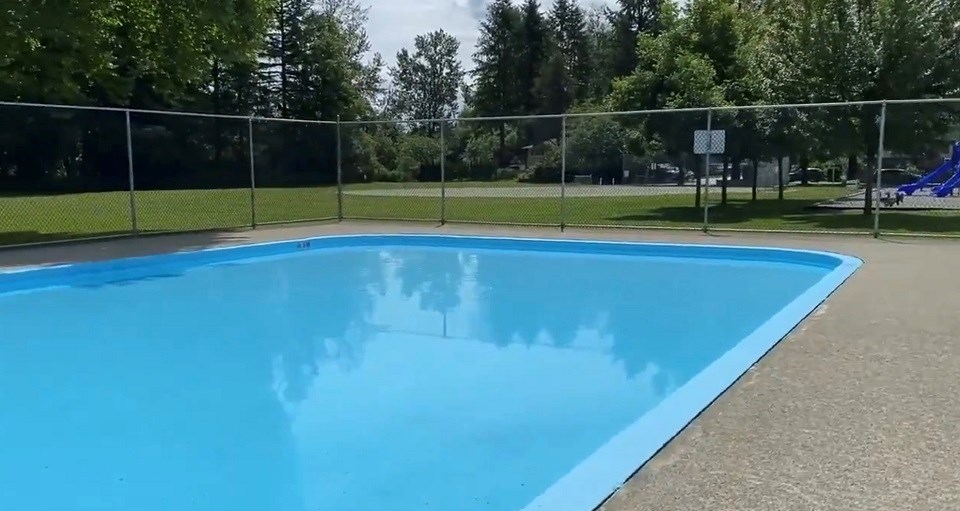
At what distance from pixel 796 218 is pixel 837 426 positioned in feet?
39.6

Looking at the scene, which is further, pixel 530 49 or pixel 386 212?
pixel 530 49

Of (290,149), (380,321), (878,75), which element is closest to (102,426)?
(380,321)

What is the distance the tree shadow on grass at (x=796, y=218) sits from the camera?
12234 millimetres

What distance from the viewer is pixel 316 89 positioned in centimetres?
3556

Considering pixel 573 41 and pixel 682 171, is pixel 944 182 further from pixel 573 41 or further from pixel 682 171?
pixel 573 41

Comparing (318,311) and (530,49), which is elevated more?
(530,49)

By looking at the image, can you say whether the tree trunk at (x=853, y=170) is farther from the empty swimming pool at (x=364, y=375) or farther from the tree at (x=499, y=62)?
the tree at (x=499, y=62)

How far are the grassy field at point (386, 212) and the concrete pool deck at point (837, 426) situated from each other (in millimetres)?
7004

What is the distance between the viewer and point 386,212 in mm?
15750

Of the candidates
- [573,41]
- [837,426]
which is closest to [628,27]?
[573,41]

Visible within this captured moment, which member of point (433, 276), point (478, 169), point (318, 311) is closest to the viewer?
point (318, 311)

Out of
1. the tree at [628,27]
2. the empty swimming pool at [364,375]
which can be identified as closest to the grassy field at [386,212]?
the empty swimming pool at [364,375]

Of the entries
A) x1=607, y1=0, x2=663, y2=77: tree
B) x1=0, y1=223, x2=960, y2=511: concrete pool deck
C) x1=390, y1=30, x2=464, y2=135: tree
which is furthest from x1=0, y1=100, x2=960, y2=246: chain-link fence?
x1=390, y1=30, x2=464, y2=135: tree

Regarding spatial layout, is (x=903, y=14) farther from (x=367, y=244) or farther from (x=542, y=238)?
(x=367, y=244)
